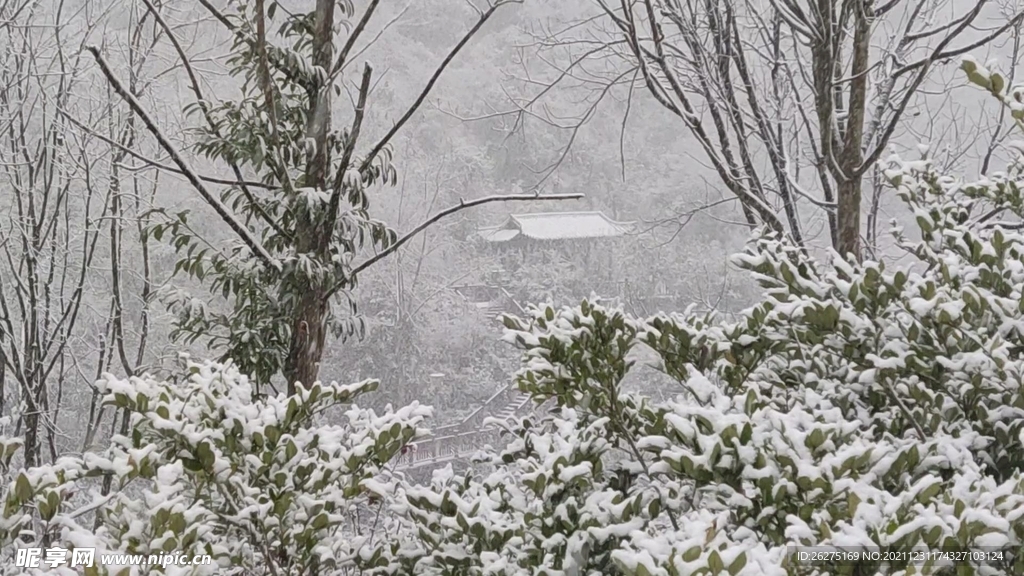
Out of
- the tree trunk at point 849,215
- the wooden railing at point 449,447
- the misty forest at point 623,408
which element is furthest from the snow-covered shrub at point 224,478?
the wooden railing at point 449,447

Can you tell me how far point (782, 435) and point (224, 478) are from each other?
2.21 ft

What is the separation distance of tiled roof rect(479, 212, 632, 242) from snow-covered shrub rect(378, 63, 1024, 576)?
1364cm

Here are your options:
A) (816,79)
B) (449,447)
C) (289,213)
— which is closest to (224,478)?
(289,213)

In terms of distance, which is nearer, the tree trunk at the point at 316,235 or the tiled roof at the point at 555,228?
the tree trunk at the point at 316,235

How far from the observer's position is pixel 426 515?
3.24ft

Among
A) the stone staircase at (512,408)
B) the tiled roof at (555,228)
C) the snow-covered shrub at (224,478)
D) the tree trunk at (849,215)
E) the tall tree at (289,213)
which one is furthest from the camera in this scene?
the tiled roof at (555,228)

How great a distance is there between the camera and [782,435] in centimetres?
84

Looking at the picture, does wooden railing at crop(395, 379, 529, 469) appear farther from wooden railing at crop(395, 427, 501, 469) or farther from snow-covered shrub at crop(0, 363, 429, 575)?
snow-covered shrub at crop(0, 363, 429, 575)

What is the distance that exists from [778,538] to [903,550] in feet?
0.59

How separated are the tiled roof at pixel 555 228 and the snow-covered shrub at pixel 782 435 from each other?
1364 cm

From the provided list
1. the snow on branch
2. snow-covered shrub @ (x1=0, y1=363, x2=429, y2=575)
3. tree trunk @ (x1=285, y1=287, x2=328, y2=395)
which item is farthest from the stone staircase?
the snow on branch

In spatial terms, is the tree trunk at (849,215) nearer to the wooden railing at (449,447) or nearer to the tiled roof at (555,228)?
the wooden railing at (449,447)

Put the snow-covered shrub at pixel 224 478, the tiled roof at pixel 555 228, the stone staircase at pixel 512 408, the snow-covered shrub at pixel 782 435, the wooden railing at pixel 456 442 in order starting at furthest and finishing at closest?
the tiled roof at pixel 555 228
the wooden railing at pixel 456 442
the stone staircase at pixel 512 408
the snow-covered shrub at pixel 224 478
the snow-covered shrub at pixel 782 435

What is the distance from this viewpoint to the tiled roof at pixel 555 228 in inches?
592
